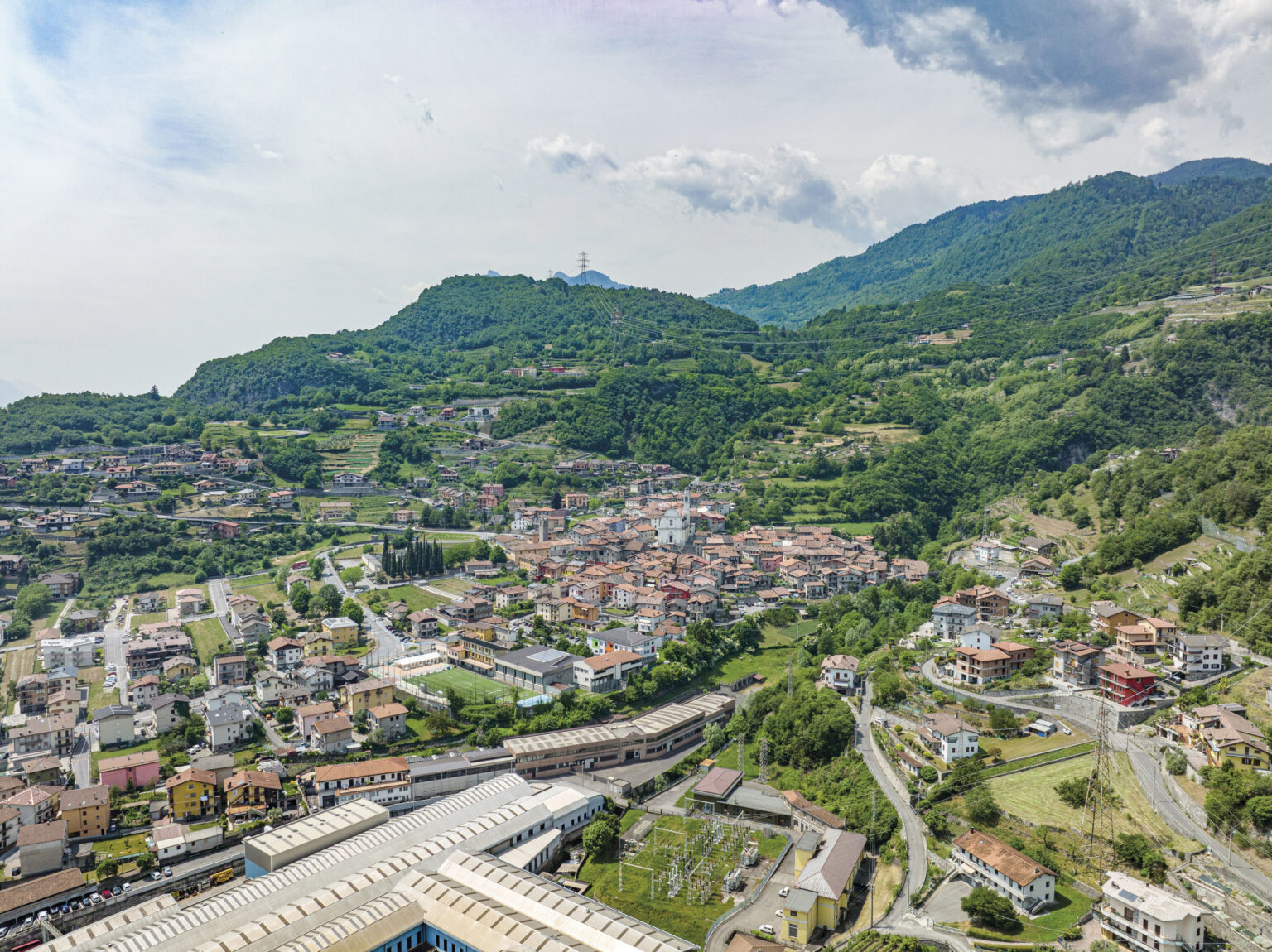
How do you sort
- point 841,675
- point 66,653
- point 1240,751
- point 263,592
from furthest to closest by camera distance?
1. point 263,592
2. point 66,653
3. point 841,675
4. point 1240,751

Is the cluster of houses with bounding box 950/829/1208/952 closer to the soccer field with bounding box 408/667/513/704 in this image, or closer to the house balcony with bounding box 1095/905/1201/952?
the house balcony with bounding box 1095/905/1201/952

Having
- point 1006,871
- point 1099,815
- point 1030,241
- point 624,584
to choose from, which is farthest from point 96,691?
point 1030,241

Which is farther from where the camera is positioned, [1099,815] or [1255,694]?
[1255,694]

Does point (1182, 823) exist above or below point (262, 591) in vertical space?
below

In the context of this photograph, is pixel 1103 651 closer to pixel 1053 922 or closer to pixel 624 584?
pixel 1053 922

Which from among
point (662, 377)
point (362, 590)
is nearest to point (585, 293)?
point (662, 377)

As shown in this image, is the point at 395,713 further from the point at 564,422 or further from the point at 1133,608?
the point at 564,422
